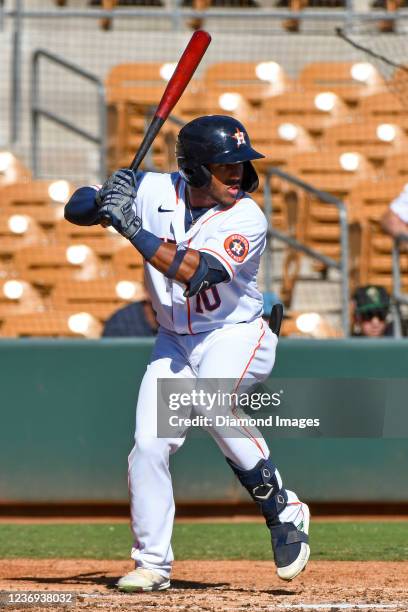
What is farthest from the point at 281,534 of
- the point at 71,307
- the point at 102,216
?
the point at 71,307

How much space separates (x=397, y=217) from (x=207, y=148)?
10.6 feet

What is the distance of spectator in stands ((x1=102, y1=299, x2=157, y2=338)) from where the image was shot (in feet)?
26.8

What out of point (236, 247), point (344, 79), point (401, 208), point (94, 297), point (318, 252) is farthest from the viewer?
point (344, 79)

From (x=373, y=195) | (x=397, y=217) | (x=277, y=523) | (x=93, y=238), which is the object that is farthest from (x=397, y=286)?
(x=277, y=523)

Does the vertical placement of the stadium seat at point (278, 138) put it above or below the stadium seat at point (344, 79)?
below

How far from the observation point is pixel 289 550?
16.1 ft

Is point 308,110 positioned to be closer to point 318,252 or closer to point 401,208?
point 318,252

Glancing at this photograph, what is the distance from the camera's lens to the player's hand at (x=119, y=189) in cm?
464

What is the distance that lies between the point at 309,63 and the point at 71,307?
5.13 meters

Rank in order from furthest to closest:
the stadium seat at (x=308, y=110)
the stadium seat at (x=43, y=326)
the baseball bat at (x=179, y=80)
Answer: the stadium seat at (x=308, y=110), the stadium seat at (x=43, y=326), the baseball bat at (x=179, y=80)

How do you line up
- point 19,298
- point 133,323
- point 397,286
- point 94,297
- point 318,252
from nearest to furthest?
point 133,323, point 397,286, point 94,297, point 19,298, point 318,252

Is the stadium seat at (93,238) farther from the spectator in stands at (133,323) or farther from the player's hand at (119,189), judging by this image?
the player's hand at (119,189)

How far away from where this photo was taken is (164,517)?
16.0 ft

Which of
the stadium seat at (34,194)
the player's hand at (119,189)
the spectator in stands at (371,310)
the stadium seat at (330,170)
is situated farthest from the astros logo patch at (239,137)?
the stadium seat at (34,194)
